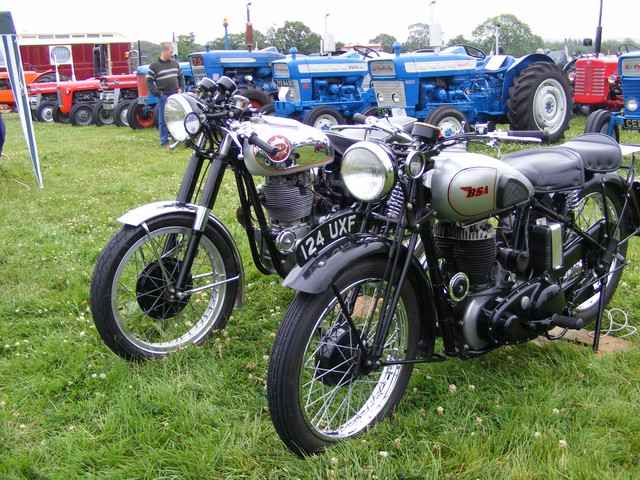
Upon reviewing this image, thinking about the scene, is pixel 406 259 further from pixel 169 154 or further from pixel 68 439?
pixel 169 154

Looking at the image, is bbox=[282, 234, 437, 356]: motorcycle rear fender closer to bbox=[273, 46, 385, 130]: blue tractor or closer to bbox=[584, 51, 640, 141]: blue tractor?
bbox=[584, 51, 640, 141]: blue tractor

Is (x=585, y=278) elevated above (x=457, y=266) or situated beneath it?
situated beneath

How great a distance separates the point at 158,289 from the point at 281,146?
944 millimetres

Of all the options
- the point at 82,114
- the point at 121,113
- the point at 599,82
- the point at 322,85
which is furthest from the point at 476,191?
the point at 82,114

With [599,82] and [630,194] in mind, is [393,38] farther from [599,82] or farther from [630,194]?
[630,194]

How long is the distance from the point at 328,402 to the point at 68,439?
3.45ft

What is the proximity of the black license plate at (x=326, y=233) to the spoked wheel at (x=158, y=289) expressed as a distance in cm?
102

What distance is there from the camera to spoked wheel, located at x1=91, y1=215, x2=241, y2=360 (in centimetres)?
297

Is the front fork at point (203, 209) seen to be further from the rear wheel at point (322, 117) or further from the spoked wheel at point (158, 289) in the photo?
the rear wheel at point (322, 117)

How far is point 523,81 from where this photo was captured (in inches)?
372

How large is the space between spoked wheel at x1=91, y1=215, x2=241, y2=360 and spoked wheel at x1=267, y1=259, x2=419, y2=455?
1.01 metres

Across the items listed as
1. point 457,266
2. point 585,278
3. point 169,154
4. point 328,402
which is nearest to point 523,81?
point 169,154

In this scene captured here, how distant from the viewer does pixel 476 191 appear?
2.39m

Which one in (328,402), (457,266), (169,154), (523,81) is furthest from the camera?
(169,154)
